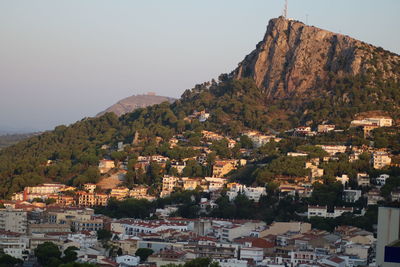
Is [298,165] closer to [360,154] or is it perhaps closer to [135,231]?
[360,154]

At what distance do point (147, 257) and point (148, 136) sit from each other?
38.7 m

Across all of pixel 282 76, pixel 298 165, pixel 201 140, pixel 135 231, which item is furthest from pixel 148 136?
pixel 135 231

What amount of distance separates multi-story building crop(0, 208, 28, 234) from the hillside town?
6 centimetres

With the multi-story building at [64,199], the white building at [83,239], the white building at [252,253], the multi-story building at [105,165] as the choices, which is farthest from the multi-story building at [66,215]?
the multi-story building at [105,165]

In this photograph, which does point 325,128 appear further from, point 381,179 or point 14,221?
point 14,221

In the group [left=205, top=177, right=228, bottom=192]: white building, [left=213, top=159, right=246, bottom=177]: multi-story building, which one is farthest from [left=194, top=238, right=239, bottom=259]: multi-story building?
[left=213, top=159, right=246, bottom=177]: multi-story building

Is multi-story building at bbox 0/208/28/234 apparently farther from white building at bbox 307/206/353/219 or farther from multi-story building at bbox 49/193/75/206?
white building at bbox 307/206/353/219

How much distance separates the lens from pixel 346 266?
142 ft

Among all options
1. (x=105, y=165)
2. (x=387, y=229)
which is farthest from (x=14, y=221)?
(x=387, y=229)

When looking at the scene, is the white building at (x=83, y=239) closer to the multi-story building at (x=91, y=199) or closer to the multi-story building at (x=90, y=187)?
→ the multi-story building at (x=91, y=199)

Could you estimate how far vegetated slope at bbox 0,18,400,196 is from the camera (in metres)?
80.4

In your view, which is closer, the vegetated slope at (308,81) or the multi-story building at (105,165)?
the multi-story building at (105,165)

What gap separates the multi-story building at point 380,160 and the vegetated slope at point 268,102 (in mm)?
11402

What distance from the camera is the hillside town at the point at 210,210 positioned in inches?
1837
